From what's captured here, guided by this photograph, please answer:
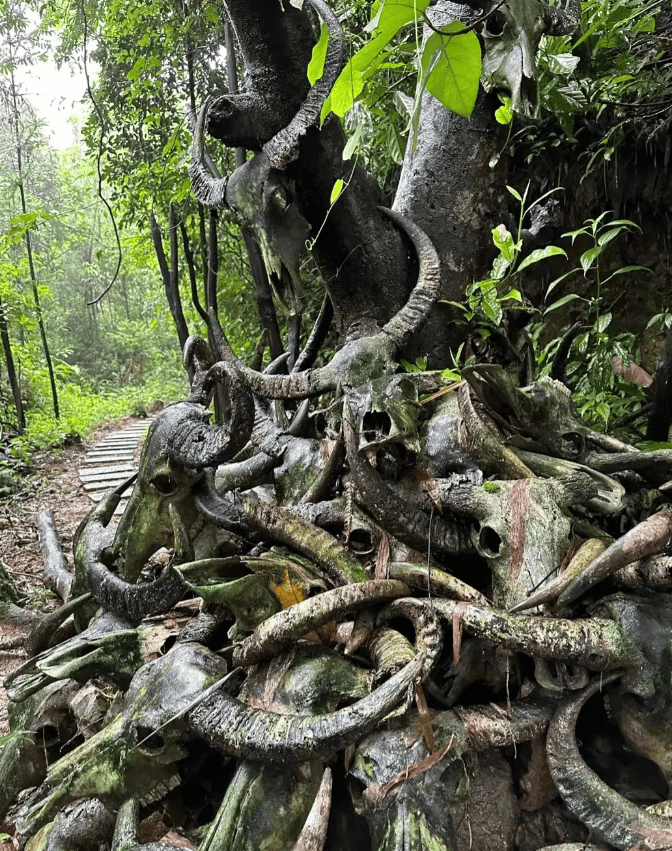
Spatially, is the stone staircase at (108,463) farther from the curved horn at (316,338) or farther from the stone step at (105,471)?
the curved horn at (316,338)

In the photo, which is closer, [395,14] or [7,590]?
[395,14]

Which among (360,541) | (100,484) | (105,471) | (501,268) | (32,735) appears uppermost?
(501,268)

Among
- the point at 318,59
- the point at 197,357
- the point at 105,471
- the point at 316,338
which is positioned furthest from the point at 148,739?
the point at 105,471

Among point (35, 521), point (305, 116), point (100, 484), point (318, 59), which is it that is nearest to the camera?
point (318, 59)

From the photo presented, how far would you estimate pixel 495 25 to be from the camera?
247 centimetres

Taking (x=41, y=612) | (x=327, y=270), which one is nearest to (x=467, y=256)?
(x=327, y=270)

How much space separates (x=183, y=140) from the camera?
5434 mm

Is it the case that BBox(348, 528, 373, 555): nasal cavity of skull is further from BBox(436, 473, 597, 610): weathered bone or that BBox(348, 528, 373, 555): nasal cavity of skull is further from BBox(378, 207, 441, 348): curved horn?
BBox(378, 207, 441, 348): curved horn

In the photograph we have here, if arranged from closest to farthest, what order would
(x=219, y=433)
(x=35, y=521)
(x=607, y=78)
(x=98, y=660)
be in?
(x=98, y=660) → (x=219, y=433) → (x=607, y=78) → (x=35, y=521)

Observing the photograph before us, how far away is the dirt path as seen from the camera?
3.32 meters

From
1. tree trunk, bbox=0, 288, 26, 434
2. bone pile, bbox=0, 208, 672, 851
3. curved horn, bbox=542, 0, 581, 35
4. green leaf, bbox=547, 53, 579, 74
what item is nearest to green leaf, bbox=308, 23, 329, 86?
bone pile, bbox=0, 208, 672, 851

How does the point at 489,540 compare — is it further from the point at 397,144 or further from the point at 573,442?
the point at 397,144

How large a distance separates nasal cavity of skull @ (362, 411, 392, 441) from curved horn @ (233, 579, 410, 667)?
18.6 inches

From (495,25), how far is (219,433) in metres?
1.97
